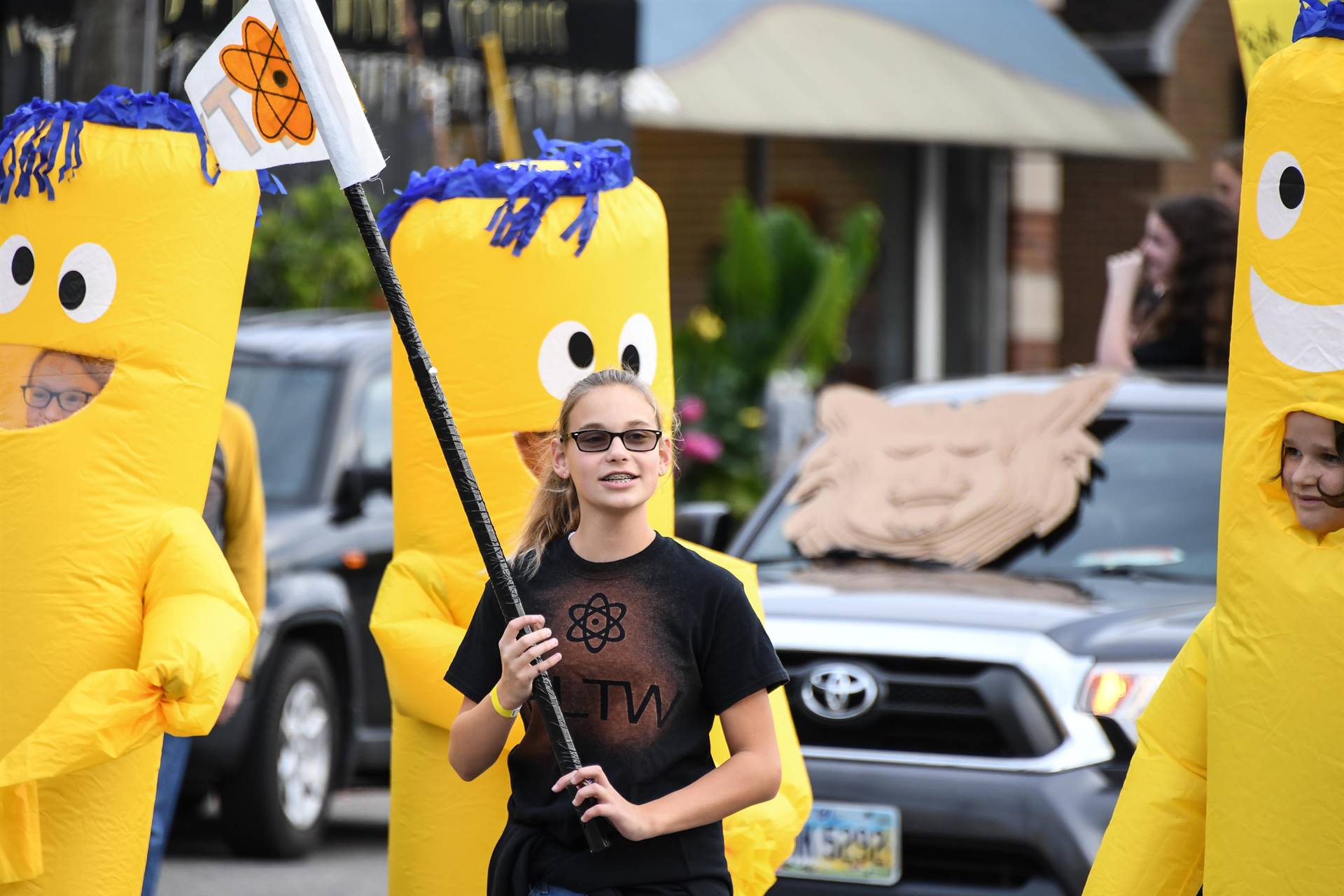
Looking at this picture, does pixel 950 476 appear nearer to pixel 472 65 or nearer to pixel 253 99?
pixel 253 99

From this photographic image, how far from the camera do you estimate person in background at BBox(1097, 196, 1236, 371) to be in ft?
21.9

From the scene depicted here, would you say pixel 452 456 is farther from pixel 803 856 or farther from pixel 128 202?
pixel 803 856

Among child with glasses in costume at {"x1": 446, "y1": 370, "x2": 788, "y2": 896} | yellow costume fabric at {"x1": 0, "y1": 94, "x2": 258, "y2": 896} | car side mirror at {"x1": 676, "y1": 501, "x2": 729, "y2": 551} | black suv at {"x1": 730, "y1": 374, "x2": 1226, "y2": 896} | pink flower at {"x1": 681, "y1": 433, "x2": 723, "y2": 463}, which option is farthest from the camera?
pink flower at {"x1": 681, "y1": 433, "x2": 723, "y2": 463}

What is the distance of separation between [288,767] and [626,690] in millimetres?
4614

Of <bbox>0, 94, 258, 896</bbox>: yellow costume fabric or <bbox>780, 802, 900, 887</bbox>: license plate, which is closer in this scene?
<bbox>0, 94, 258, 896</bbox>: yellow costume fabric

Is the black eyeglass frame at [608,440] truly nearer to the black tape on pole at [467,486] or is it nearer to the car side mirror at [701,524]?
the black tape on pole at [467,486]

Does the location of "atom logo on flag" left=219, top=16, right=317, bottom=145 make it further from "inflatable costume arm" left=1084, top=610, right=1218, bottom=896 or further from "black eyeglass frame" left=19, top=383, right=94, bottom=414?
"inflatable costume arm" left=1084, top=610, right=1218, bottom=896

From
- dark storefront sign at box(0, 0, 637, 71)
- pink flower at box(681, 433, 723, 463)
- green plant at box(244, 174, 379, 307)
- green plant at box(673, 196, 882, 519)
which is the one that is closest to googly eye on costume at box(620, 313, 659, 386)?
green plant at box(244, 174, 379, 307)

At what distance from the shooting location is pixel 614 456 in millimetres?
3342

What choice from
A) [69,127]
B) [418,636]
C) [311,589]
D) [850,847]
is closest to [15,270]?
[69,127]

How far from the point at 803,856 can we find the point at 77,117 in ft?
8.11

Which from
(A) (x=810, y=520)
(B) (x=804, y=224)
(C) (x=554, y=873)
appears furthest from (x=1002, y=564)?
(B) (x=804, y=224)

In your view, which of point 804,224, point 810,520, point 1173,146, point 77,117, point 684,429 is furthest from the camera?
point 1173,146

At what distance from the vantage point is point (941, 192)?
16.9 metres
